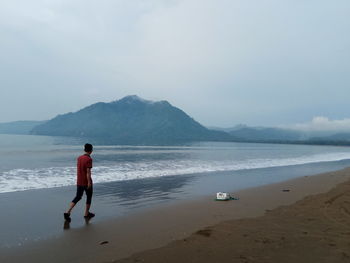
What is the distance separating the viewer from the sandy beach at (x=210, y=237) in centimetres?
523

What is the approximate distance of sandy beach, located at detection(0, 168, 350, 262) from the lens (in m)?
5.23

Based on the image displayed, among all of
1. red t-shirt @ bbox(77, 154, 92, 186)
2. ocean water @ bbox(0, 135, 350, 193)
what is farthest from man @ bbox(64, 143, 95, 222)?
ocean water @ bbox(0, 135, 350, 193)

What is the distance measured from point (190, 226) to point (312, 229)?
106 inches

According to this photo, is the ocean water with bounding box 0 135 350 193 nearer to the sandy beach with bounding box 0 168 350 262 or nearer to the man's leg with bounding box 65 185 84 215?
the man's leg with bounding box 65 185 84 215

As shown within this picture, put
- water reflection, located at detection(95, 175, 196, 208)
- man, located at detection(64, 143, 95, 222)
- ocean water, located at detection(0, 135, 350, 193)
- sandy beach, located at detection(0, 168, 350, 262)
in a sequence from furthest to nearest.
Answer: ocean water, located at detection(0, 135, 350, 193), water reflection, located at detection(95, 175, 196, 208), man, located at detection(64, 143, 95, 222), sandy beach, located at detection(0, 168, 350, 262)

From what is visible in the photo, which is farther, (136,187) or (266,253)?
(136,187)

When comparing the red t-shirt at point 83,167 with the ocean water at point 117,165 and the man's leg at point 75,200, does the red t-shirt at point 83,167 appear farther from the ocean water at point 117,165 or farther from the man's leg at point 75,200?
the ocean water at point 117,165

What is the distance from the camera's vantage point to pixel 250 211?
929 cm

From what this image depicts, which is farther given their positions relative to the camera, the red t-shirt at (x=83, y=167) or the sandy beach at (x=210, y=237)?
the red t-shirt at (x=83, y=167)

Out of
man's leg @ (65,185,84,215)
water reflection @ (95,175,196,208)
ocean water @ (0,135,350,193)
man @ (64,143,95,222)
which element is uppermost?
man @ (64,143,95,222)

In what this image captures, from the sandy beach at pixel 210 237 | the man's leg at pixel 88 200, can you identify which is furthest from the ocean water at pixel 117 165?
the sandy beach at pixel 210 237

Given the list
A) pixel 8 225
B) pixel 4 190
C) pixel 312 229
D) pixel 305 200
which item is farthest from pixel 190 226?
pixel 4 190

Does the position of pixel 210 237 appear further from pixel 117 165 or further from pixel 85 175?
pixel 117 165

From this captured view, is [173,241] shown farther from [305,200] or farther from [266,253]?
[305,200]
